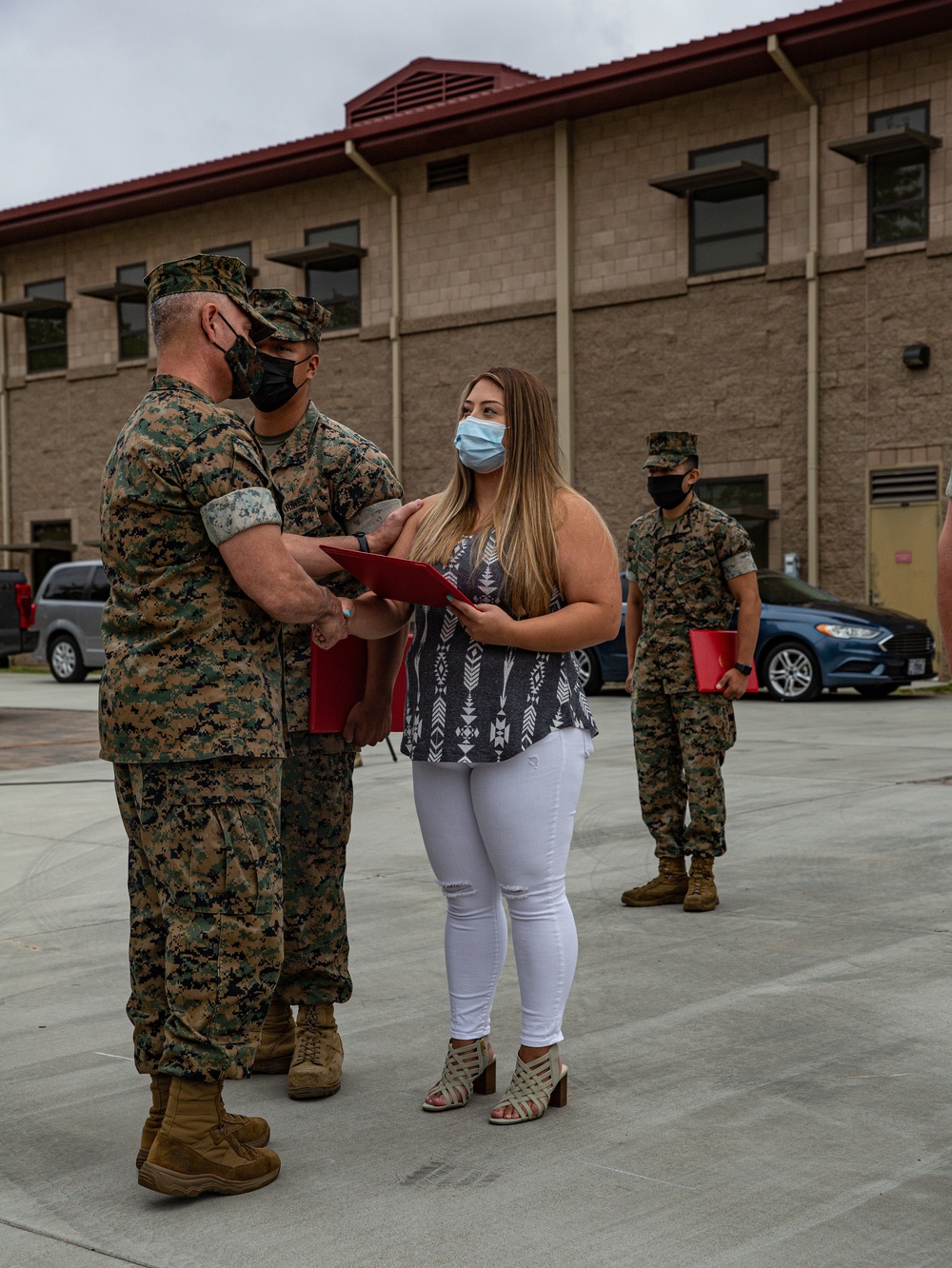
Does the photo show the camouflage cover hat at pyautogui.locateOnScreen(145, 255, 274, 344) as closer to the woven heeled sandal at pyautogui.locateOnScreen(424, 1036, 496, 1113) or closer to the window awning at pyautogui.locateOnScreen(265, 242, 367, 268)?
the woven heeled sandal at pyautogui.locateOnScreen(424, 1036, 496, 1113)

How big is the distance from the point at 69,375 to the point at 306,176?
6775mm

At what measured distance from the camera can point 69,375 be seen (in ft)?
96.4

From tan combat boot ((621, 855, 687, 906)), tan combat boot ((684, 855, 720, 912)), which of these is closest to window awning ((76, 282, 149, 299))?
tan combat boot ((621, 855, 687, 906))

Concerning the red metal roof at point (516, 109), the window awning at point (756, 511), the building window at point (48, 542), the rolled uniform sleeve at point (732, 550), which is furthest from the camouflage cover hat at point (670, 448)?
the building window at point (48, 542)

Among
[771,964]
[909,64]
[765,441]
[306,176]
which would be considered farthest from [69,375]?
[771,964]

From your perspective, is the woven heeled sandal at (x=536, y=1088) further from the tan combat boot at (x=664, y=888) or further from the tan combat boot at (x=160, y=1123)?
the tan combat boot at (x=664, y=888)

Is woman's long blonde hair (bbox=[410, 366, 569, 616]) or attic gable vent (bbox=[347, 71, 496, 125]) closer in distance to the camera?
woman's long blonde hair (bbox=[410, 366, 569, 616])

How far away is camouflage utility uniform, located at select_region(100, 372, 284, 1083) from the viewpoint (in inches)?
131

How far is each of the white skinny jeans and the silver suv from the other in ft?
63.3

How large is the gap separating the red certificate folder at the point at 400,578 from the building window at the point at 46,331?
27.6 meters

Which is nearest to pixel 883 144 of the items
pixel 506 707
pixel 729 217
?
pixel 729 217

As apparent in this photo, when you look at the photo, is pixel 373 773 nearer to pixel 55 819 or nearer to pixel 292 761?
pixel 55 819

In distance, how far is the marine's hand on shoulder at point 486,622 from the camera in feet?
12.2

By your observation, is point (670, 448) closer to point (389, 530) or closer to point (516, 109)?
point (389, 530)
